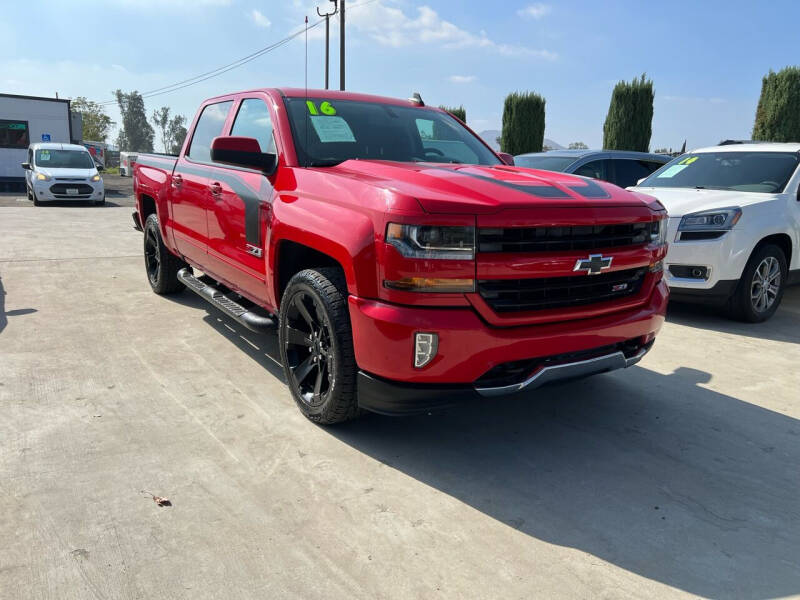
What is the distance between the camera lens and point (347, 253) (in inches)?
109

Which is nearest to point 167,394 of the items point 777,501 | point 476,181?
point 476,181

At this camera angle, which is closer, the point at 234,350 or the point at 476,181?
the point at 476,181

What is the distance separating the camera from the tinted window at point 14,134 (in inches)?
899

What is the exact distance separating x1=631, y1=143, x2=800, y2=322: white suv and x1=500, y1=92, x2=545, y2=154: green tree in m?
15.7

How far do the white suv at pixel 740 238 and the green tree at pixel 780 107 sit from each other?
44.6 feet

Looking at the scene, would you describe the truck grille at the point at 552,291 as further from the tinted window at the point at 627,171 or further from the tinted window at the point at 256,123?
the tinted window at the point at 627,171

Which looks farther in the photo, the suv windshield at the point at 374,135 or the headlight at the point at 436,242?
the suv windshield at the point at 374,135

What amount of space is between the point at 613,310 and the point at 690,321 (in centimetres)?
330

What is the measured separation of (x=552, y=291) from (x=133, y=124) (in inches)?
5117

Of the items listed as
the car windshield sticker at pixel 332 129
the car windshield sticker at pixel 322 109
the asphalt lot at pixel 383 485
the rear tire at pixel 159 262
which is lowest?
the asphalt lot at pixel 383 485

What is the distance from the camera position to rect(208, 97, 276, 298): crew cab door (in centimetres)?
→ 368

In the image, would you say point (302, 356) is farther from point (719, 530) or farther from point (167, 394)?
point (719, 530)

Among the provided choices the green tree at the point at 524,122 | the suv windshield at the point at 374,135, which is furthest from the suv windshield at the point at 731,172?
the green tree at the point at 524,122

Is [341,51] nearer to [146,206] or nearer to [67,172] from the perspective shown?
[67,172]
